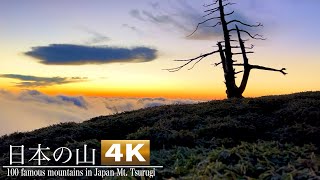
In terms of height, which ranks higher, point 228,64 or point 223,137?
point 228,64

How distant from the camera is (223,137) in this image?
13023 millimetres

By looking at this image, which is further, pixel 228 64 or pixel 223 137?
pixel 228 64

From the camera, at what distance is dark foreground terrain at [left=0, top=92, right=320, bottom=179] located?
791cm

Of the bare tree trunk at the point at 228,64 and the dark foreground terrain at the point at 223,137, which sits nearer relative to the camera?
the dark foreground terrain at the point at 223,137

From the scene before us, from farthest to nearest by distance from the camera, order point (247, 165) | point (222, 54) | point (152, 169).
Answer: point (222, 54) < point (152, 169) < point (247, 165)

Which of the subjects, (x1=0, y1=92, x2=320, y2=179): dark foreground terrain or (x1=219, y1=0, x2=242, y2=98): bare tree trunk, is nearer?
(x1=0, y1=92, x2=320, y2=179): dark foreground terrain

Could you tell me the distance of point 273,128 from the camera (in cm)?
1409

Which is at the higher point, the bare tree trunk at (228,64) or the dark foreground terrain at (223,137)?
the bare tree trunk at (228,64)

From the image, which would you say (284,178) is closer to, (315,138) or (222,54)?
(315,138)

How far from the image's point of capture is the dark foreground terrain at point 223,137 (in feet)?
25.9

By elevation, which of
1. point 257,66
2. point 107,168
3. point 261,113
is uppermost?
point 257,66

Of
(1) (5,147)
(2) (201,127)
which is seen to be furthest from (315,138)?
(1) (5,147)

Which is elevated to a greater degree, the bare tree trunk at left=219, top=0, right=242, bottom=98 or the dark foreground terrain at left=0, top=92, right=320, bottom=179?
the bare tree trunk at left=219, top=0, right=242, bottom=98

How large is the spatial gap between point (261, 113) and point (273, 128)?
2.23 m
